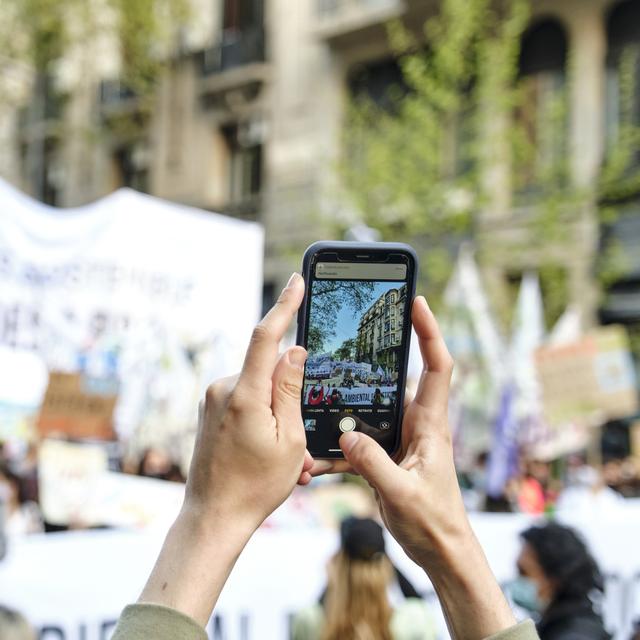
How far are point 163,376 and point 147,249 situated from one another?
30.9 inches

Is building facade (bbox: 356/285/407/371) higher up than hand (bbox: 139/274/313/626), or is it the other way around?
building facade (bbox: 356/285/407/371)

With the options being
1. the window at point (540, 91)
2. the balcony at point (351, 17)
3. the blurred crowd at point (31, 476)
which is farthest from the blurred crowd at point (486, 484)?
the balcony at point (351, 17)

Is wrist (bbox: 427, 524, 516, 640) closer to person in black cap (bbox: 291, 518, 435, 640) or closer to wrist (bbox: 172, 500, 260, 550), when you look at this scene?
wrist (bbox: 172, 500, 260, 550)

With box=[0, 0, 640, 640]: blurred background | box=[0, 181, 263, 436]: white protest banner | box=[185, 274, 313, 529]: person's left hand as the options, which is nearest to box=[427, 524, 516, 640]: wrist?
box=[185, 274, 313, 529]: person's left hand

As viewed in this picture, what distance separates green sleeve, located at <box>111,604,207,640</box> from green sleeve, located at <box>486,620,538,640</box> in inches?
14.0

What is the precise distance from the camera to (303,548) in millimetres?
4141

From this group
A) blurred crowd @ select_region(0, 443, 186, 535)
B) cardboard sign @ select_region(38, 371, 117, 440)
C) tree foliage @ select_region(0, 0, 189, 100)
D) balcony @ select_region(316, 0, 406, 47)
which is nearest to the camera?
cardboard sign @ select_region(38, 371, 117, 440)

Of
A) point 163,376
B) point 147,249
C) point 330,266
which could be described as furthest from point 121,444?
point 330,266

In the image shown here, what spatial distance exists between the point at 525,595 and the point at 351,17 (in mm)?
15121

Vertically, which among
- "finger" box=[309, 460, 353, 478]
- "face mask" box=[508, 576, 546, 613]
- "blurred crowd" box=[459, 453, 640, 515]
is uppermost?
"finger" box=[309, 460, 353, 478]

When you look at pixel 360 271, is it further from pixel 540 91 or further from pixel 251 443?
pixel 540 91

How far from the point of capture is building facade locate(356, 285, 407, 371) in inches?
59.4

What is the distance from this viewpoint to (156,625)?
114cm

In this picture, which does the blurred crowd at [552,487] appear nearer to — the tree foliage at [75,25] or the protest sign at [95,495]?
the protest sign at [95,495]
